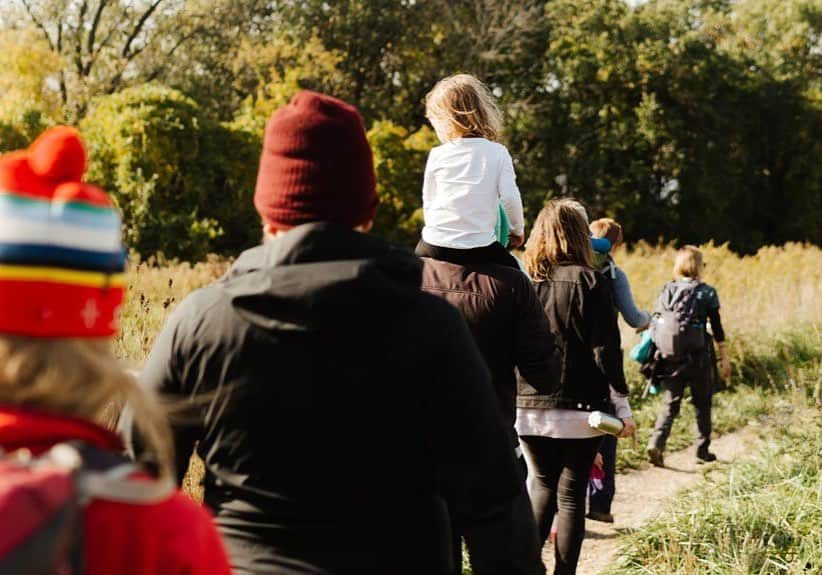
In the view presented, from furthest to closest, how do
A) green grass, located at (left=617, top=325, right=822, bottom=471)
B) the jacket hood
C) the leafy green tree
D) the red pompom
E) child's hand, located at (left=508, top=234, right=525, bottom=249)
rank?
the leafy green tree → green grass, located at (left=617, top=325, right=822, bottom=471) → child's hand, located at (left=508, top=234, right=525, bottom=249) → the jacket hood → the red pompom

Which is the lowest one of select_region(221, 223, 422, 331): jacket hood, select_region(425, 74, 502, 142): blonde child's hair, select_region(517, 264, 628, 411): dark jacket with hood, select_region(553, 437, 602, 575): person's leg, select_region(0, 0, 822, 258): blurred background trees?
select_region(553, 437, 602, 575): person's leg

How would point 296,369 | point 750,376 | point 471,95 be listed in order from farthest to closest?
point 750,376 < point 471,95 < point 296,369

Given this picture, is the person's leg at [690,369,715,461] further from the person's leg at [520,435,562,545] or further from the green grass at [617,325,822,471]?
the person's leg at [520,435,562,545]

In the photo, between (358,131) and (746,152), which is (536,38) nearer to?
(746,152)

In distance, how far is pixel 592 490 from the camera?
19.1 ft

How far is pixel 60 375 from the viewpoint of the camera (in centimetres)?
123

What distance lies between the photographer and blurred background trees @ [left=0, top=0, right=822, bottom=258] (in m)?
24.8

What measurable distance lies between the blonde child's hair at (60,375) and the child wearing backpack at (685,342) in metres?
6.11

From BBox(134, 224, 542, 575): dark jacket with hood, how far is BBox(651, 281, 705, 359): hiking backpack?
529 centimetres

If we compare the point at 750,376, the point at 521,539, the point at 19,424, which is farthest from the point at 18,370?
the point at 750,376

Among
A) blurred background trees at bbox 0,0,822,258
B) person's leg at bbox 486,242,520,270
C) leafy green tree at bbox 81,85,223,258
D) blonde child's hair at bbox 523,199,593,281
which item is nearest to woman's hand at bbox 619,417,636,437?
blonde child's hair at bbox 523,199,593,281

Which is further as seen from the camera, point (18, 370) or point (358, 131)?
point (358, 131)

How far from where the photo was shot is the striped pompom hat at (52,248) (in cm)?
123

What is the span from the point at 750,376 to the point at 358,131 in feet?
28.1
